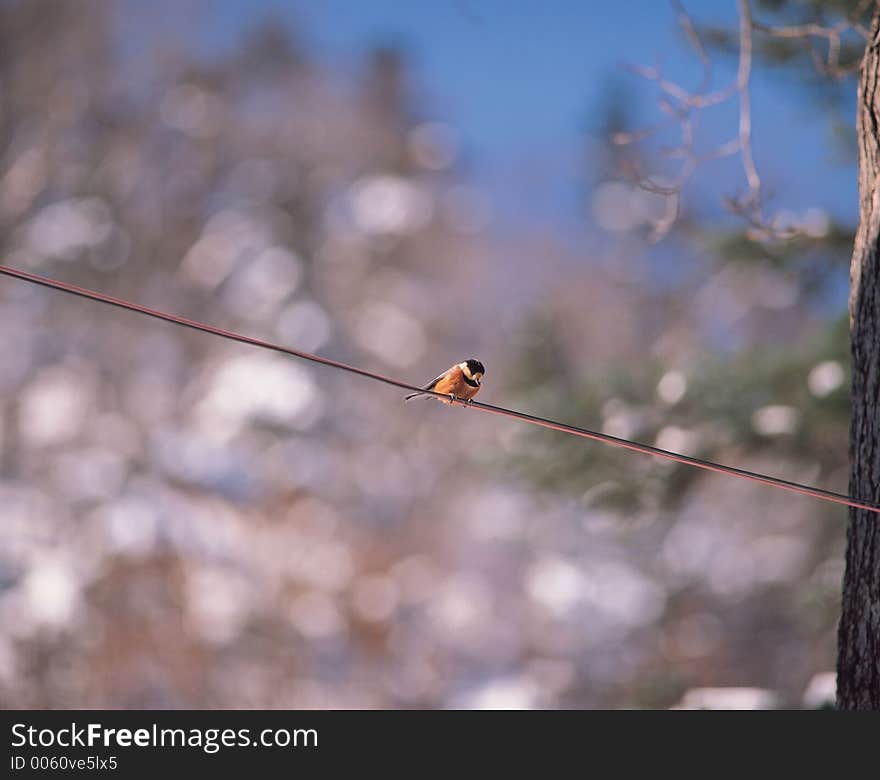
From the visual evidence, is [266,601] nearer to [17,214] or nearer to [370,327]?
[370,327]

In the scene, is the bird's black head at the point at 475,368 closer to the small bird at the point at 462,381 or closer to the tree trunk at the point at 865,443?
the small bird at the point at 462,381

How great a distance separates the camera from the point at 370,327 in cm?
1295

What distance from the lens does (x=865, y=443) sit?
7.50 ft

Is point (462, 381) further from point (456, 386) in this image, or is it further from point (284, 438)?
point (284, 438)

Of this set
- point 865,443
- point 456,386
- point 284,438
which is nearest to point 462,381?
point 456,386

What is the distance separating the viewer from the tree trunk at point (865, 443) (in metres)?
2.21

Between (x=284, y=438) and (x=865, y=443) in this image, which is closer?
(x=865, y=443)

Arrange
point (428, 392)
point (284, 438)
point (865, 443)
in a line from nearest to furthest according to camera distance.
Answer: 1. point (428, 392)
2. point (865, 443)
3. point (284, 438)

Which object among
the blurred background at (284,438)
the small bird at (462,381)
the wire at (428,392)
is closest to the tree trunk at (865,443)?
the wire at (428,392)

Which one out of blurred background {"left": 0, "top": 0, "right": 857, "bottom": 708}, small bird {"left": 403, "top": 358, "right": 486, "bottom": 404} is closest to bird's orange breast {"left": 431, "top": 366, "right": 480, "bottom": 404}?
small bird {"left": 403, "top": 358, "right": 486, "bottom": 404}

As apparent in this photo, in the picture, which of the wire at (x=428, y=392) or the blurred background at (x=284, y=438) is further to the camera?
the blurred background at (x=284, y=438)

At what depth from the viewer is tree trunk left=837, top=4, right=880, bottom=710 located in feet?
7.25

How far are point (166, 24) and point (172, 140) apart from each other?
1.63 m
